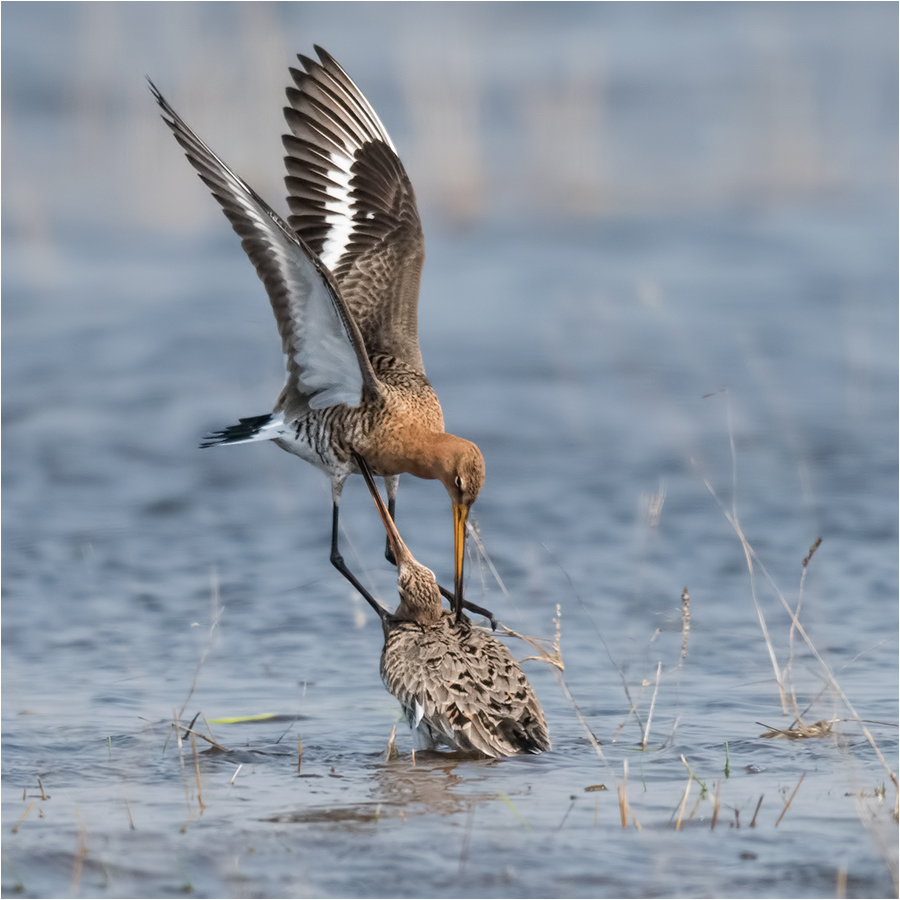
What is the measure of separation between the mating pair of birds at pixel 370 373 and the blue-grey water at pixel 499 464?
0.72ft

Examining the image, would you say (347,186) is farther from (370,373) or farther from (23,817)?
(23,817)

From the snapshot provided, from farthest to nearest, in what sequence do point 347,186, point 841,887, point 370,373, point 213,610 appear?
1. point 347,186
2. point 213,610
3. point 370,373
4. point 841,887

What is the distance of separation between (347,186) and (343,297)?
121cm

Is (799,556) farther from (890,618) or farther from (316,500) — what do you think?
(316,500)

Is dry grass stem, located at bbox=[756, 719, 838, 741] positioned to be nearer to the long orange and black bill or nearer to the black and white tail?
the long orange and black bill

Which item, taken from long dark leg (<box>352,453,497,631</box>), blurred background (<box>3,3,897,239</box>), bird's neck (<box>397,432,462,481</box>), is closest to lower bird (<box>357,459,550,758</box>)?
long dark leg (<box>352,453,497,631</box>)

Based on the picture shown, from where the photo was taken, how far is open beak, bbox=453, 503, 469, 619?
5.55 metres

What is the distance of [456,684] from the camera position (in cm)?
492

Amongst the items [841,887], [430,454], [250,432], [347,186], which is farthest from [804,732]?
[347,186]

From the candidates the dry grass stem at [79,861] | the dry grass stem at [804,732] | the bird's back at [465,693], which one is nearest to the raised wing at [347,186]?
the bird's back at [465,693]

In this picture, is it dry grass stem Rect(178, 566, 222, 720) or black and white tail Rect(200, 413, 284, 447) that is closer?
dry grass stem Rect(178, 566, 222, 720)

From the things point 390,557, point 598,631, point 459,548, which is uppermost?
point 459,548

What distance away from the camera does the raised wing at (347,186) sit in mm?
6699

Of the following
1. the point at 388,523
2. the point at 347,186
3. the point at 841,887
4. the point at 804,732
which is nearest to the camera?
the point at 841,887
